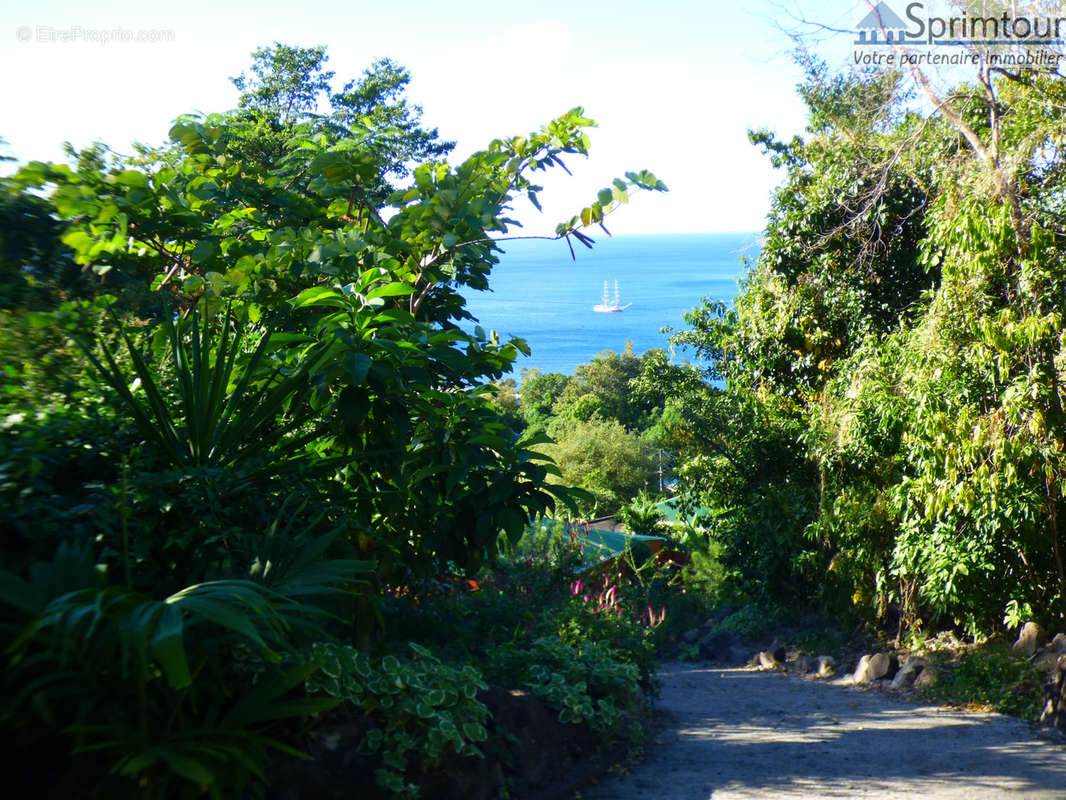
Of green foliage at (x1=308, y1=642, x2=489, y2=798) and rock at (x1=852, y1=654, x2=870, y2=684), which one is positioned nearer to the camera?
green foliage at (x1=308, y1=642, x2=489, y2=798)

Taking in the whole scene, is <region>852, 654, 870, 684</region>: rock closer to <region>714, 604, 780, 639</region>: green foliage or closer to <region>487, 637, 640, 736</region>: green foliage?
<region>714, 604, 780, 639</region>: green foliage

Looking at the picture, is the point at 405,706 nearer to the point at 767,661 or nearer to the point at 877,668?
the point at 877,668

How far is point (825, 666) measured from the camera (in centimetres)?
904

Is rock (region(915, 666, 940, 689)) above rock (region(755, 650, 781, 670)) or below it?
above

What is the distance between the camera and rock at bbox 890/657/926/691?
7789 millimetres

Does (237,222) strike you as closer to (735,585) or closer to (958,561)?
(958,561)

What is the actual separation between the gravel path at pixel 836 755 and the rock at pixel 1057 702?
179 millimetres

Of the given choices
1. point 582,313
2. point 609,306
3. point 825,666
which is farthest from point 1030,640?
point 609,306

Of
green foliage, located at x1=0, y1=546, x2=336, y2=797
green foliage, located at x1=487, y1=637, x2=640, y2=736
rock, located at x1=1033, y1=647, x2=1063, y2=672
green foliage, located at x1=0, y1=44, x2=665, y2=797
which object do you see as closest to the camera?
green foliage, located at x1=0, y1=546, x2=336, y2=797

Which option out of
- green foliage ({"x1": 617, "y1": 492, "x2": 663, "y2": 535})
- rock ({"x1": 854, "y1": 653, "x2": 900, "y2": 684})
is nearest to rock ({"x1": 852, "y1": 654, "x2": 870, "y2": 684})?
rock ({"x1": 854, "y1": 653, "x2": 900, "y2": 684})

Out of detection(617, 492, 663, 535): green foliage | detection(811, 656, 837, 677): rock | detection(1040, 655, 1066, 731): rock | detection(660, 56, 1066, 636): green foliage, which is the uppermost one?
detection(660, 56, 1066, 636): green foliage

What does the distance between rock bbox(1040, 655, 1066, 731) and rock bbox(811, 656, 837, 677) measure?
3041 millimetres

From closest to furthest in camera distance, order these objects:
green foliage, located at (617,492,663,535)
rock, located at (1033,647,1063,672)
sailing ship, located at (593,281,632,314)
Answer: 1. rock, located at (1033,647,1063,672)
2. green foliage, located at (617,492,663,535)
3. sailing ship, located at (593,281,632,314)

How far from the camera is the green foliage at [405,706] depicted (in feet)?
11.1
